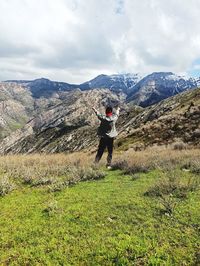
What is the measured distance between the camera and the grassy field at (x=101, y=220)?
6445 mm

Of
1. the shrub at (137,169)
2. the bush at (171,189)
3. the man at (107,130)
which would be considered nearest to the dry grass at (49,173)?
the shrub at (137,169)

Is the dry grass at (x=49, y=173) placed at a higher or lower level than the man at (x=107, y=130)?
lower

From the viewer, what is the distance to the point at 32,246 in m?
6.91

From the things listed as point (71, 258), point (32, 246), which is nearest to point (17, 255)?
point (32, 246)

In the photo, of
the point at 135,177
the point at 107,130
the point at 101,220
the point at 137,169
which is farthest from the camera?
the point at 107,130

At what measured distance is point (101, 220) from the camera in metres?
7.97

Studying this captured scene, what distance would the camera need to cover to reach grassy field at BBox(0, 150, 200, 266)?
6445mm

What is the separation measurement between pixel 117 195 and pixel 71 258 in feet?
11.8

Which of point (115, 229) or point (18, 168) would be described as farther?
point (18, 168)

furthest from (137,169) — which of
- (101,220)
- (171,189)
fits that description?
(101,220)

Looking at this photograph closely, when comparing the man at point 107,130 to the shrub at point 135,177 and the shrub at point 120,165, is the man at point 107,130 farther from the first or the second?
the shrub at point 135,177

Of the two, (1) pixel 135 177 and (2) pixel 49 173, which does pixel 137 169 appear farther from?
(2) pixel 49 173

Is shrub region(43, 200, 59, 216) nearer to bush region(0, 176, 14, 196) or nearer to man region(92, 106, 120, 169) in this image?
bush region(0, 176, 14, 196)

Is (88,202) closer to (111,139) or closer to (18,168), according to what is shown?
(18,168)
